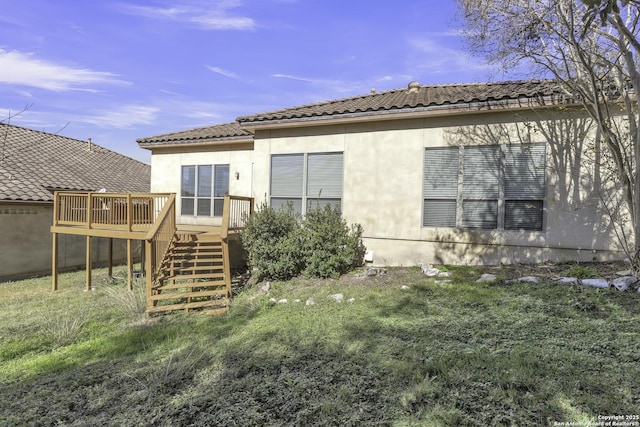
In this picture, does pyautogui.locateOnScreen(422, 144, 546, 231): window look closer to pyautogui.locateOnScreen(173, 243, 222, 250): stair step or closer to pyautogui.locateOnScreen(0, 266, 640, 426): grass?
pyautogui.locateOnScreen(0, 266, 640, 426): grass

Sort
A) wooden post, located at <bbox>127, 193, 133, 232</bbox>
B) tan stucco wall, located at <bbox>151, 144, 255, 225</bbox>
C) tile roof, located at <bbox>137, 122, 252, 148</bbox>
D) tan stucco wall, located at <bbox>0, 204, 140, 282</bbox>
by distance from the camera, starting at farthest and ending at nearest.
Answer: tan stucco wall, located at <bbox>0, 204, 140, 282</bbox> < tan stucco wall, located at <bbox>151, 144, 255, 225</bbox> < tile roof, located at <bbox>137, 122, 252, 148</bbox> < wooden post, located at <bbox>127, 193, 133, 232</bbox>

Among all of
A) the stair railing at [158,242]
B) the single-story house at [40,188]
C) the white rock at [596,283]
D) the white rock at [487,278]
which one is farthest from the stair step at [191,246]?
the white rock at [596,283]

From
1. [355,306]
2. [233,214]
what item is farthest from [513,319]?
[233,214]

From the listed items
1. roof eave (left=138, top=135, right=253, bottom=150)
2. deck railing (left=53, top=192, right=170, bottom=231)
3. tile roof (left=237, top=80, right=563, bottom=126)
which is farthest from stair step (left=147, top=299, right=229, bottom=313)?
roof eave (left=138, top=135, right=253, bottom=150)

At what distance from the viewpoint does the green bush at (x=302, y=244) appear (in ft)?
28.6

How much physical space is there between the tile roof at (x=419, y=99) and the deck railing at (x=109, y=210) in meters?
3.58

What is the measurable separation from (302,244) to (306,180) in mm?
2001

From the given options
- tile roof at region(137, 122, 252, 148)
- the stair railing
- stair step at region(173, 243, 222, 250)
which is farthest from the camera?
tile roof at region(137, 122, 252, 148)

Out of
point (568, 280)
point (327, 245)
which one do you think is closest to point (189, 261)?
point (327, 245)

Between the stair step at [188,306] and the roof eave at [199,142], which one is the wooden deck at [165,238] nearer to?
the stair step at [188,306]

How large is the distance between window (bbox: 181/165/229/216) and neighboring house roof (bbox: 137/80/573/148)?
0.96 m

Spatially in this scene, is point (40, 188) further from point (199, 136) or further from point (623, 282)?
point (623, 282)

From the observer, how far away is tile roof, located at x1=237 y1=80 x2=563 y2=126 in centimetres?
789

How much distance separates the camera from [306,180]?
10.1 m
